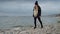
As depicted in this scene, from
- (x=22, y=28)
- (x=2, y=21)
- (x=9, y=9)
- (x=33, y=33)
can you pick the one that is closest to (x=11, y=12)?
(x=9, y=9)

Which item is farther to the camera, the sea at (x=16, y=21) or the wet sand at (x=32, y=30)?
the sea at (x=16, y=21)

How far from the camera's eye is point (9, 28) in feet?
31.0

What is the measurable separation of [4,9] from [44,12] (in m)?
2.24

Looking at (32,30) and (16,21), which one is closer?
(32,30)

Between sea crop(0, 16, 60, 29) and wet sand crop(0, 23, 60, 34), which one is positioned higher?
sea crop(0, 16, 60, 29)

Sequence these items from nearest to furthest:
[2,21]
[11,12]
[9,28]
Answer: [9,28] → [2,21] → [11,12]

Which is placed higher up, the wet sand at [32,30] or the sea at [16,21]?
the sea at [16,21]

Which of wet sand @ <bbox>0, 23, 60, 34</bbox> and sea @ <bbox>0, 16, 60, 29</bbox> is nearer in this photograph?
wet sand @ <bbox>0, 23, 60, 34</bbox>

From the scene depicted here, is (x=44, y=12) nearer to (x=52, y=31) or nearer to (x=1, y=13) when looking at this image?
(x=1, y=13)

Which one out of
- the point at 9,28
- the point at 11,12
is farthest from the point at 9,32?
the point at 11,12

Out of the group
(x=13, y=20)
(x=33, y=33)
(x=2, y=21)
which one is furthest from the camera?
(x=13, y=20)

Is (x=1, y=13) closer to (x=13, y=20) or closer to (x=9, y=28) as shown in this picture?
(x=13, y=20)

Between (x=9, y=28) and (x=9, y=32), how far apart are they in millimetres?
609

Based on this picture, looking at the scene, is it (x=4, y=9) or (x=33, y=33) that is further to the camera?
(x=4, y=9)
